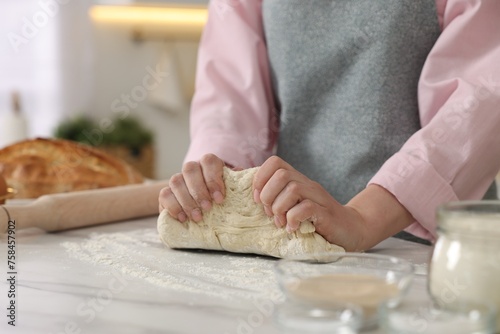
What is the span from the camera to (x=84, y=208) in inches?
41.1

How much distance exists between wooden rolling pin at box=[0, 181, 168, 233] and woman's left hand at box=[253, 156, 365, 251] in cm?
31

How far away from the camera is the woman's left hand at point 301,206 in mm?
819

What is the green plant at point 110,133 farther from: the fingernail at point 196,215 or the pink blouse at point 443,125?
the fingernail at point 196,215

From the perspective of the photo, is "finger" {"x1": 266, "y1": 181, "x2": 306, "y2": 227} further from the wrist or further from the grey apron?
the grey apron

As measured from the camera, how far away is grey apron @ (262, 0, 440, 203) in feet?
3.33

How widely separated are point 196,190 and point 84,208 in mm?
246

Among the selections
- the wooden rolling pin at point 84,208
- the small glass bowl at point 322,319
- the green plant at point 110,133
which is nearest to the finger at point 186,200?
the wooden rolling pin at point 84,208

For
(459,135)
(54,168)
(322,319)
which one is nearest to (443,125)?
(459,135)

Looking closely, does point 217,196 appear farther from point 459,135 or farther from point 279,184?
point 459,135

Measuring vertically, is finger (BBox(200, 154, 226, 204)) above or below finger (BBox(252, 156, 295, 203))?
below

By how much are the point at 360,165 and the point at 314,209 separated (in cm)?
28

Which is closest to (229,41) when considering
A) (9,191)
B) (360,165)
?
(360,165)

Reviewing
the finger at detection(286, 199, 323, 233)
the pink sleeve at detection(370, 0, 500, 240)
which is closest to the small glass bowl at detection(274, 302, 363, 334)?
the finger at detection(286, 199, 323, 233)

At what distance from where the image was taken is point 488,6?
946 mm
